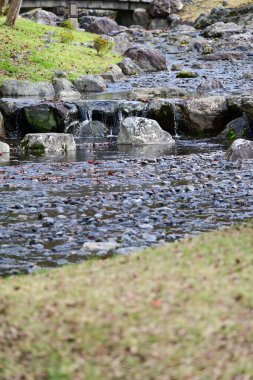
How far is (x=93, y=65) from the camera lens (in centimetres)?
3738

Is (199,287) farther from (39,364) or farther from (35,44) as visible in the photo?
(35,44)

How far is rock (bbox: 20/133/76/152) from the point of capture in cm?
1970

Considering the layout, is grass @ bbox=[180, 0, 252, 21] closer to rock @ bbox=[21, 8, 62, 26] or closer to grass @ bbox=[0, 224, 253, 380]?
rock @ bbox=[21, 8, 62, 26]

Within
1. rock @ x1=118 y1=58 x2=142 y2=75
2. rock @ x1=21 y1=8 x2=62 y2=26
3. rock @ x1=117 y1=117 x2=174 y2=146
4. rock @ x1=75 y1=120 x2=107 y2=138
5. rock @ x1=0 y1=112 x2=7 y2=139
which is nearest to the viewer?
rock @ x1=117 y1=117 x2=174 y2=146

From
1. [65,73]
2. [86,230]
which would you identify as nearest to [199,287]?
[86,230]

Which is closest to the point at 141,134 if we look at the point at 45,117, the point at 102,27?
the point at 45,117

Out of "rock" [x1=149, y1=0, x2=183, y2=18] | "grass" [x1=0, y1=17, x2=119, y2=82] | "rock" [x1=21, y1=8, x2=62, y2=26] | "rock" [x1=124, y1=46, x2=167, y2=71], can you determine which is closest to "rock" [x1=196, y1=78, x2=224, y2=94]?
"grass" [x1=0, y1=17, x2=119, y2=82]

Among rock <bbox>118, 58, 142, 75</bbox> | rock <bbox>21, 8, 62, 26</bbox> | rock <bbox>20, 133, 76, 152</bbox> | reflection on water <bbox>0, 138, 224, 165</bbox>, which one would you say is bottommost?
reflection on water <bbox>0, 138, 224, 165</bbox>

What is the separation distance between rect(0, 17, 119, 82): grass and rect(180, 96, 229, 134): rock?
11.4 m

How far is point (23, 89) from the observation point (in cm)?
2884

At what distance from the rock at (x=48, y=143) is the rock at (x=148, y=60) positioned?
2132cm

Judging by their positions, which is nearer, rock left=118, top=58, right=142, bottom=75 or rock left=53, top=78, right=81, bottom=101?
rock left=53, top=78, right=81, bottom=101

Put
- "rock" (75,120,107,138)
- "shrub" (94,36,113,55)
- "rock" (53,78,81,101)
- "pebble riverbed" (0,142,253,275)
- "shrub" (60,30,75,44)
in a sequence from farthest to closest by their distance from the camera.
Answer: "shrub" (60,30,75,44), "shrub" (94,36,113,55), "rock" (53,78,81,101), "rock" (75,120,107,138), "pebble riverbed" (0,142,253,275)

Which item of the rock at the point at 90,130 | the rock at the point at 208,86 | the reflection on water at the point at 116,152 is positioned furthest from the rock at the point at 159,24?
the reflection on water at the point at 116,152
